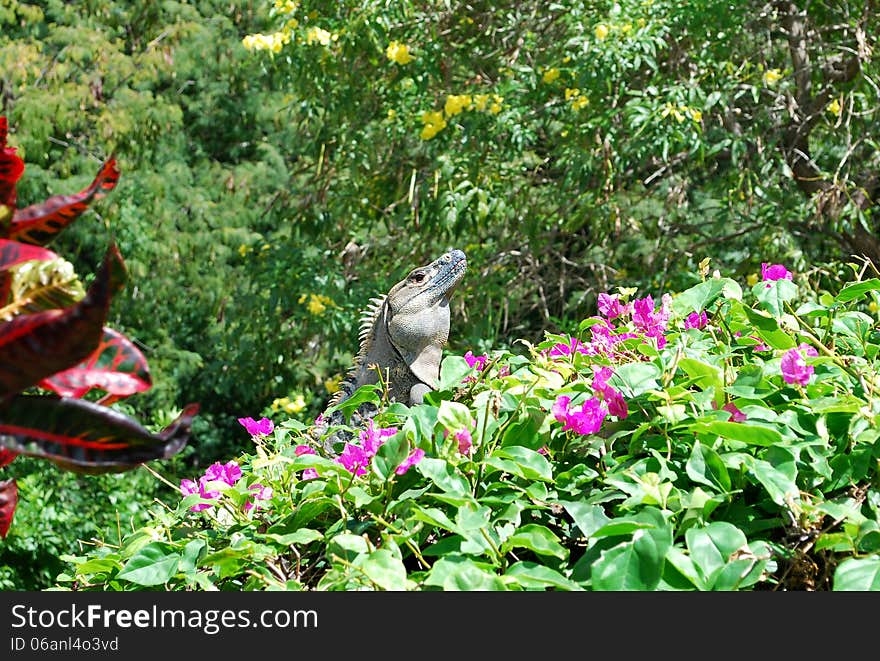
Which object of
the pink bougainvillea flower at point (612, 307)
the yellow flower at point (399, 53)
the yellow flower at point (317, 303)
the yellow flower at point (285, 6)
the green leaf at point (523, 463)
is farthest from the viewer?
the yellow flower at point (317, 303)

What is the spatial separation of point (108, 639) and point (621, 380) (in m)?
0.80

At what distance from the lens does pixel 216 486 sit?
1633 millimetres

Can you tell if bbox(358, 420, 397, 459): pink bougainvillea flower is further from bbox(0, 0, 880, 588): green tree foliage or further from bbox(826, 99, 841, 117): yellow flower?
bbox(826, 99, 841, 117): yellow flower

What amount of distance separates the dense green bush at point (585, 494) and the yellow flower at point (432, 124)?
12.6ft

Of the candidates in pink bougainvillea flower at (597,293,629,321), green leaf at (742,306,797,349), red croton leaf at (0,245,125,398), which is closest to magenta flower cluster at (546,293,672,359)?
pink bougainvillea flower at (597,293,629,321)

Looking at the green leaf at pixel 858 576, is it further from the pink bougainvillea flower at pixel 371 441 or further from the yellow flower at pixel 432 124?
the yellow flower at pixel 432 124

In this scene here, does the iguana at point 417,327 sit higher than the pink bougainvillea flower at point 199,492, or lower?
lower

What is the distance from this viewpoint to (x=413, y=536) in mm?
1400

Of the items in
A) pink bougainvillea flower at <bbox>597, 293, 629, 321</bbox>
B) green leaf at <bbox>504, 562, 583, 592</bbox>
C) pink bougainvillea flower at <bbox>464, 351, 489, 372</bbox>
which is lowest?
pink bougainvillea flower at <bbox>464, 351, 489, 372</bbox>

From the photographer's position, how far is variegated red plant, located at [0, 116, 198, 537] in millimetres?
937

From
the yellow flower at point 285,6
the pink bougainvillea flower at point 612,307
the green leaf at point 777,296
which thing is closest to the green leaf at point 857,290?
the green leaf at point 777,296

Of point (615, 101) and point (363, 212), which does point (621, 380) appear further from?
point (363, 212)

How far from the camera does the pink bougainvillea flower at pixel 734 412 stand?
1.44m

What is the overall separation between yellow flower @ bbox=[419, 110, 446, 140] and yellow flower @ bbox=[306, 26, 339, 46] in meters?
0.64
